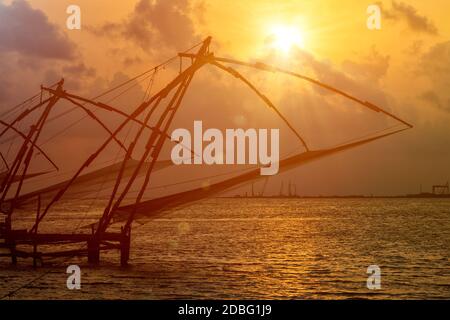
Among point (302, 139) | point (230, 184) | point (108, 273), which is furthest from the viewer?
point (108, 273)

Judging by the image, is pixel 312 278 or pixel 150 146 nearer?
pixel 150 146

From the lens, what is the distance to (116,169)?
31.8m

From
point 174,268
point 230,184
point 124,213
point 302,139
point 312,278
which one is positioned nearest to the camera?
point 302,139

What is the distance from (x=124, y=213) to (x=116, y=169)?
5032 mm

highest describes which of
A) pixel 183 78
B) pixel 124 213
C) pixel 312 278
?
pixel 183 78

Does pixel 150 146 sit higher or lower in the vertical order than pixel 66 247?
higher

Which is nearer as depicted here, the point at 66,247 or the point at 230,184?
the point at 230,184
